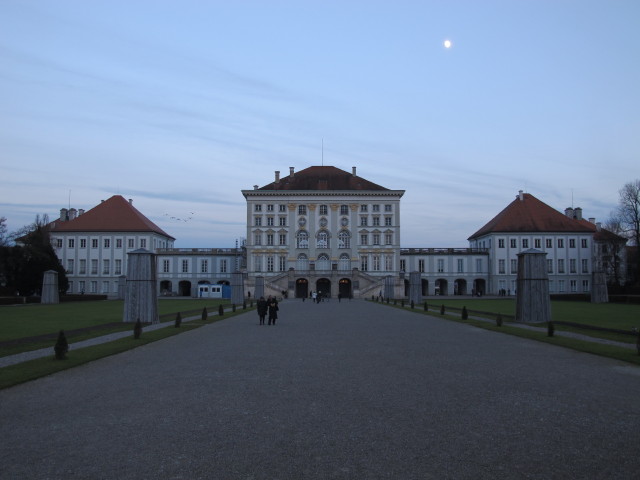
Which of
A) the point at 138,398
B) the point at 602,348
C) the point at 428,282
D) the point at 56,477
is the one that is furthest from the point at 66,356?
the point at 428,282

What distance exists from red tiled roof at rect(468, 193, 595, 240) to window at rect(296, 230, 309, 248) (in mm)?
25255

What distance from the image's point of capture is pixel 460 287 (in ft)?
287

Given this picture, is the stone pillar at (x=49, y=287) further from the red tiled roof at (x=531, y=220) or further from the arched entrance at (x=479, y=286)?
the red tiled roof at (x=531, y=220)

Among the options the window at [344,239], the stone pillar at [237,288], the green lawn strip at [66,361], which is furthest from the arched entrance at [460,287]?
the green lawn strip at [66,361]

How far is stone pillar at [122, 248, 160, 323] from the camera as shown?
26297mm

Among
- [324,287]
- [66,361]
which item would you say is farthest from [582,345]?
[324,287]

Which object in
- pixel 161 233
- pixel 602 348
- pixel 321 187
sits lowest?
pixel 602 348

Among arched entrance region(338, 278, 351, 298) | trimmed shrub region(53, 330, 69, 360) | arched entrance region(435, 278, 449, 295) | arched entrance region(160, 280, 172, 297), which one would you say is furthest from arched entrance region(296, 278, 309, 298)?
trimmed shrub region(53, 330, 69, 360)

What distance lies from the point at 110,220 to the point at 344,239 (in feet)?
108

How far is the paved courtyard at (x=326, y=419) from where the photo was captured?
6000 mm

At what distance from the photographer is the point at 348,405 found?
8820 millimetres

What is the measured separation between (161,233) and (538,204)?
54.9m

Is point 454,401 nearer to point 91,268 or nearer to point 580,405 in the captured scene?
point 580,405

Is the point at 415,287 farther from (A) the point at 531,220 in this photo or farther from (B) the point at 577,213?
(B) the point at 577,213
